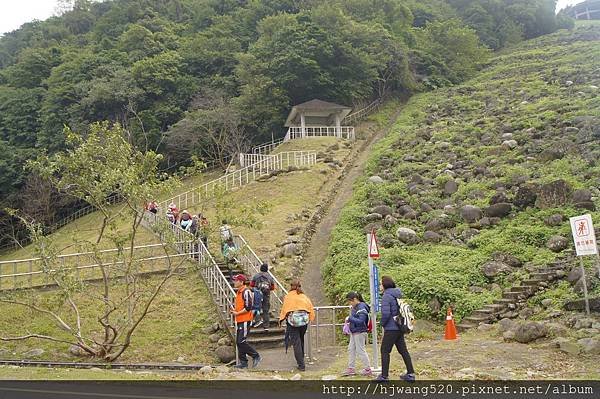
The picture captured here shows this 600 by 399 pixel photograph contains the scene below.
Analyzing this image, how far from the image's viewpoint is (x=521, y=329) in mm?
11148

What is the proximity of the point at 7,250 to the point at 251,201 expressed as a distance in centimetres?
2269

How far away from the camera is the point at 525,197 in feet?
61.5

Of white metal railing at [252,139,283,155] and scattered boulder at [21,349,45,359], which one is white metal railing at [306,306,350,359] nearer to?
scattered boulder at [21,349,45,359]

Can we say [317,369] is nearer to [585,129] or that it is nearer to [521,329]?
[521,329]

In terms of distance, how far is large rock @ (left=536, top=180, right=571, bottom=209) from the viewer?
18.0m

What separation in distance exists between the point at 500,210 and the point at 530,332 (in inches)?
329

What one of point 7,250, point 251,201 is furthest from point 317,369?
point 7,250

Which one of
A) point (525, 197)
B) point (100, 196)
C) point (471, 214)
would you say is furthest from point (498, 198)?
point (100, 196)

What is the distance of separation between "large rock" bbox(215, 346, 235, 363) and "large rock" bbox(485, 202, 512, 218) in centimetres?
1049

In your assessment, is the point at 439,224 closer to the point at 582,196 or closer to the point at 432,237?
the point at 432,237

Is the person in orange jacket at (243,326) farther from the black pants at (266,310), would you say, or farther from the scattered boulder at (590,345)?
the scattered boulder at (590,345)

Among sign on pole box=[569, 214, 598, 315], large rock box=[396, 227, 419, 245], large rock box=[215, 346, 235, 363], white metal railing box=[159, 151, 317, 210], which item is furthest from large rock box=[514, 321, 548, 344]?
white metal railing box=[159, 151, 317, 210]

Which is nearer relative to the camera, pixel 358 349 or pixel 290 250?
pixel 358 349

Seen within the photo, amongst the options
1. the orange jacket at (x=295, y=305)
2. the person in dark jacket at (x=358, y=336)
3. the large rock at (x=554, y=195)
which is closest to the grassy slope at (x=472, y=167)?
the large rock at (x=554, y=195)
